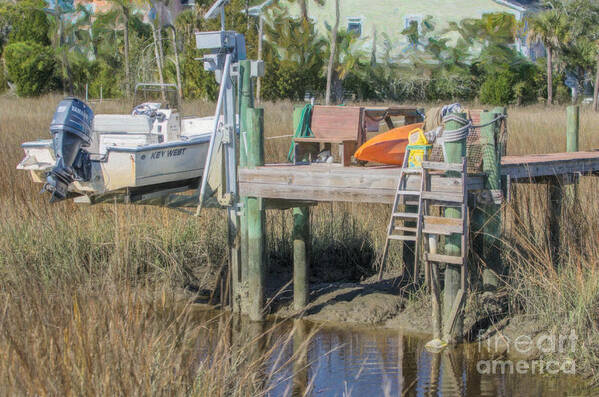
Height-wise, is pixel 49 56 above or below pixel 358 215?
above

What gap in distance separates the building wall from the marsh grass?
27.0 m

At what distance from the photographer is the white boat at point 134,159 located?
8.50 metres

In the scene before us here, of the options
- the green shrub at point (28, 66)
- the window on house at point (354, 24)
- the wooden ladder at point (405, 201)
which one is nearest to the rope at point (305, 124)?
the wooden ladder at point (405, 201)

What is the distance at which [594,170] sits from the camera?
9328mm

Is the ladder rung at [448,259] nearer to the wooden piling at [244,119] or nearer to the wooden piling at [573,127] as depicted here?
the wooden piling at [244,119]

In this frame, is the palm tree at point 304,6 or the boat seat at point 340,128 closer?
the boat seat at point 340,128

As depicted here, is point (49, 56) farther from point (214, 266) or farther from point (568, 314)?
point (568, 314)

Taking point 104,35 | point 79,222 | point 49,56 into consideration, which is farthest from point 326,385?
point 104,35

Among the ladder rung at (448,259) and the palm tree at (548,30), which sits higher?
the palm tree at (548,30)

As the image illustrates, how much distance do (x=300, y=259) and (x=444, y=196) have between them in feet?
7.82

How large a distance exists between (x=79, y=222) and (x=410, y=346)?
416 cm

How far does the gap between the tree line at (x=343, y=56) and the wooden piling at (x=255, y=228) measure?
1019 inches

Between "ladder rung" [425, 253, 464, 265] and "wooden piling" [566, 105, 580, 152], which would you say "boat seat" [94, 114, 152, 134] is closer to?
"ladder rung" [425, 253, 464, 265]

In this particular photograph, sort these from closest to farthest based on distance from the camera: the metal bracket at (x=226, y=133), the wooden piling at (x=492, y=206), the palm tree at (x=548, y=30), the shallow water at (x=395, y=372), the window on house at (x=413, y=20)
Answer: the shallow water at (x=395, y=372) < the wooden piling at (x=492, y=206) < the metal bracket at (x=226, y=133) < the palm tree at (x=548, y=30) < the window on house at (x=413, y=20)
